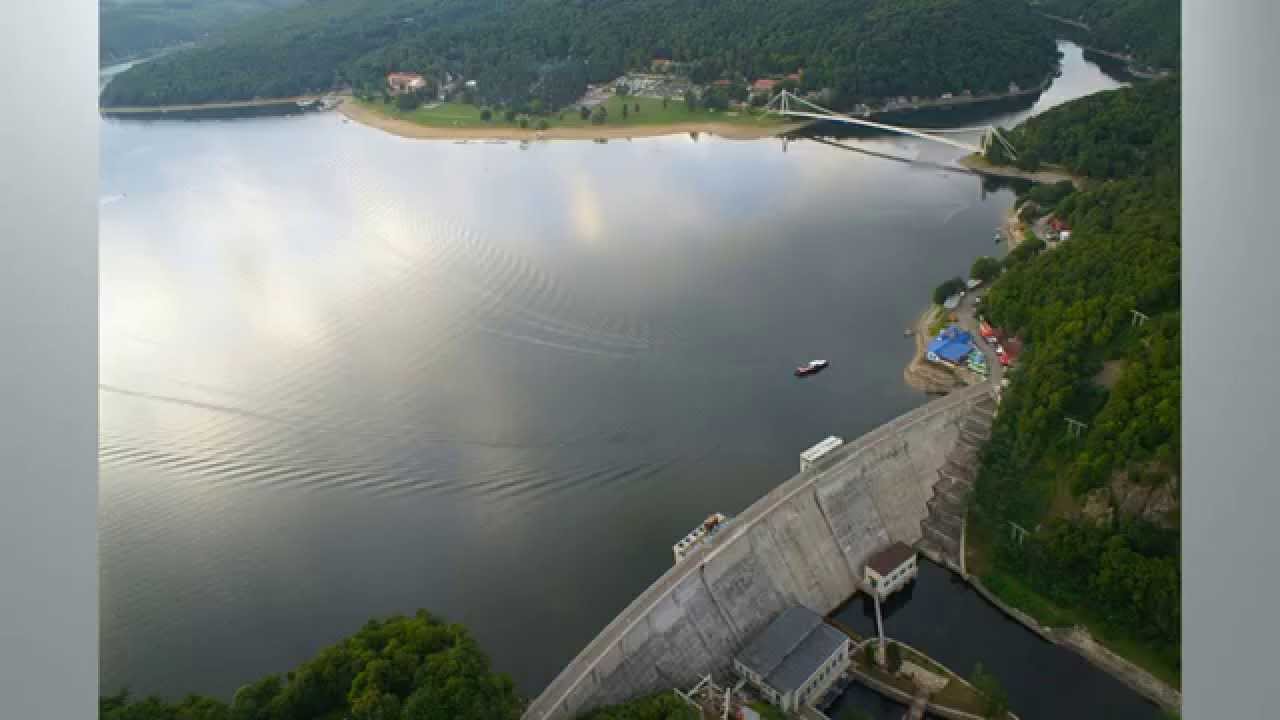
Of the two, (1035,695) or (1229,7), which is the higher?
(1229,7)

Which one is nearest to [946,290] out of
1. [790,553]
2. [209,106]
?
[790,553]

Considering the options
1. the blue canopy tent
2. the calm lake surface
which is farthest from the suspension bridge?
the blue canopy tent

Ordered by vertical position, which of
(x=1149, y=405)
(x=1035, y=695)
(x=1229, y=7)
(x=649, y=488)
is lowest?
(x=1035, y=695)

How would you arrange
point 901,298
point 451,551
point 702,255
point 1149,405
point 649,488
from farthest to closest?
point 702,255
point 901,298
point 649,488
point 451,551
point 1149,405

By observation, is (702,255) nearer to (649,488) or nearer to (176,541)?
(649,488)

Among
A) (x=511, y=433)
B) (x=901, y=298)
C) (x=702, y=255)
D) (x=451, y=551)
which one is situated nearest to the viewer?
(x=451, y=551)

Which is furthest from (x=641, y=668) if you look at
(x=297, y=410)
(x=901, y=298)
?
(x=901, y=298)

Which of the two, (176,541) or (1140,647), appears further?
(176,541)
